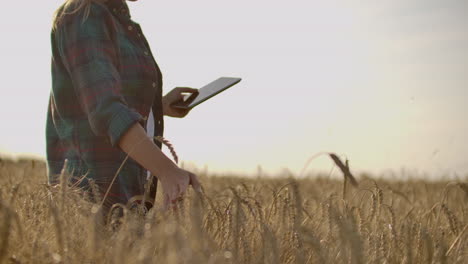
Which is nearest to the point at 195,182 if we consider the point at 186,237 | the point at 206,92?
the point at 186,237

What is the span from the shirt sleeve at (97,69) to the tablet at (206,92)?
600mm

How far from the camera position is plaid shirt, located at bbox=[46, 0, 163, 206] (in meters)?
1.89

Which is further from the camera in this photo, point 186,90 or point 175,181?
point 186,90

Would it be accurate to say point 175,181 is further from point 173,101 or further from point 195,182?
point 173,101

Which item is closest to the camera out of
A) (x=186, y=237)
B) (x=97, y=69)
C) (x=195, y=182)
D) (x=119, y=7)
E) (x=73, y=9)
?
(x=186, y=237)

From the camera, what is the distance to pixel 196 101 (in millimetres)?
2750

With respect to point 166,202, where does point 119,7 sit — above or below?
above

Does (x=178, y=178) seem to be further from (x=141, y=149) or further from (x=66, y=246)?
(x=66, y=246)

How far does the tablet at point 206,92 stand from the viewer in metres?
2.64

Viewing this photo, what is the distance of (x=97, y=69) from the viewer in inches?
75.9

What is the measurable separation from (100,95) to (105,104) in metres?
0.03

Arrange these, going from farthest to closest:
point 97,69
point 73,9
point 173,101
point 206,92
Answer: point 173,101 < point 206,92 < point 73,9 < point 97,69

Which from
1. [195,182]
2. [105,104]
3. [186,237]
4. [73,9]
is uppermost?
[73,9]

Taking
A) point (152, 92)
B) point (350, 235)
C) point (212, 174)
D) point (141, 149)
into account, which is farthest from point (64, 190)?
point (212, 174)
